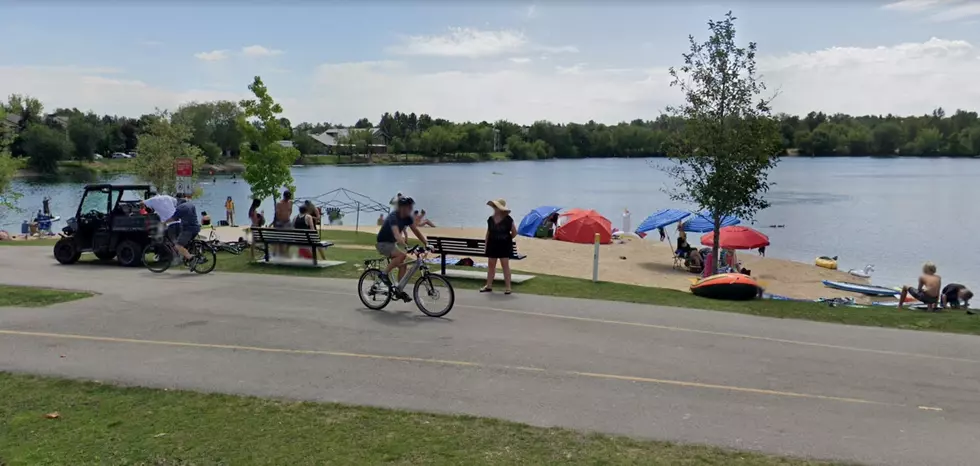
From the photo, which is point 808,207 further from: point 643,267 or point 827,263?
point 643,267

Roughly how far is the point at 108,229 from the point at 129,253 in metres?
0.74

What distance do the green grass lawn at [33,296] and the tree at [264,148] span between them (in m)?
15.1

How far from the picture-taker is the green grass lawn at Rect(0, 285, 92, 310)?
11352 millimetres

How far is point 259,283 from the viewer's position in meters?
13.6

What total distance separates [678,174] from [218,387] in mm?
15206

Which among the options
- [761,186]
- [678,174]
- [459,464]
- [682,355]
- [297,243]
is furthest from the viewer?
[678,174]

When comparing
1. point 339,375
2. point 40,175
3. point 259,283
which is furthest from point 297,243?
point 40,175

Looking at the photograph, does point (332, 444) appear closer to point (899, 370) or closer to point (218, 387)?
point (218, 387)

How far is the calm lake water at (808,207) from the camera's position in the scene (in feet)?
114

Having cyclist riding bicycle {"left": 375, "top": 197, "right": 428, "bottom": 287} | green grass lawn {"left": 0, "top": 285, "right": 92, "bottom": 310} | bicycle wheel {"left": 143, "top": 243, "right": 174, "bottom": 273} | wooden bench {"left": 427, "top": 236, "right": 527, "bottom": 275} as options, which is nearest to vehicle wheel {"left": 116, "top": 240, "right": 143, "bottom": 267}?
bicycle wheel {"left": 143, "top": 243, "right": 174, "bottom": 273}

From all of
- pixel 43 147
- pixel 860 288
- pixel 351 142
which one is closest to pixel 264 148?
pixel 860 288

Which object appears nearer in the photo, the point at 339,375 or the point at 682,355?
the point at 339,375

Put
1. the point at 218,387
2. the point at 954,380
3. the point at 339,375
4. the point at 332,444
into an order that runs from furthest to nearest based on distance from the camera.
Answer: the point at 954,380 < the point at 339,375 < the point at 218,387 < the point at 332,444

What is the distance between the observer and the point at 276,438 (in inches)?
221
